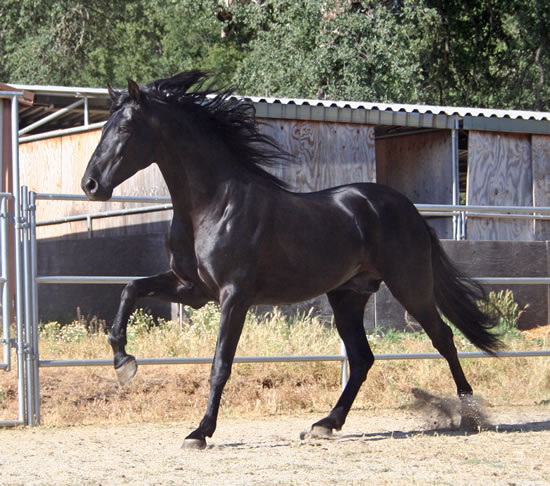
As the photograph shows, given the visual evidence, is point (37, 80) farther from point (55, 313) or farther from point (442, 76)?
point (55, 313)

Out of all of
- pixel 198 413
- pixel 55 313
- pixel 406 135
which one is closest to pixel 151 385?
pixel 198 413

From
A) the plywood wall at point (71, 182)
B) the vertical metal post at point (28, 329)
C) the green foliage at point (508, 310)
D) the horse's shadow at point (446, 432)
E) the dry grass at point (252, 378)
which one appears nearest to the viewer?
the horse's shadow at point (446, 432)

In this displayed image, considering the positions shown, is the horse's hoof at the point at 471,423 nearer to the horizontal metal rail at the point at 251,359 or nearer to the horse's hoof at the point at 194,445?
the horizontal metal rail at the point at 251,359

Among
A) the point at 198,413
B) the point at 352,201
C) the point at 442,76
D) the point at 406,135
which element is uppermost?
the point at 442,76

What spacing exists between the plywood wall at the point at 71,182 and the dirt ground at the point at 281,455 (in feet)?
22.4

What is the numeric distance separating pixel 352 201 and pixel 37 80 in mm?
18225

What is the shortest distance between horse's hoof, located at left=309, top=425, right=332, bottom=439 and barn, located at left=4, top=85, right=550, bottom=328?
→ 586cm

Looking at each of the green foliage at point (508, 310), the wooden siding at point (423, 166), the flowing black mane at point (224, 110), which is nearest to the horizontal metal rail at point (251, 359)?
the flowing black mane at point (224, 110)

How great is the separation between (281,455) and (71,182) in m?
10.1

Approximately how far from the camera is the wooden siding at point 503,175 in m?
14.1

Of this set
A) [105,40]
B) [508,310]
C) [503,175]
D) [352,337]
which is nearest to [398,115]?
[503,175]

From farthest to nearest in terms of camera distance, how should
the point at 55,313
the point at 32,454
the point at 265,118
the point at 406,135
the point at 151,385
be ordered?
the point at 406,135, the point at 265,118, the point at 55,313, the point at 151,385, the point at 32,454

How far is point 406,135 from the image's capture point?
1535 cm

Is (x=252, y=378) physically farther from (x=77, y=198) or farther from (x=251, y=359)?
(x=77, y=198)
